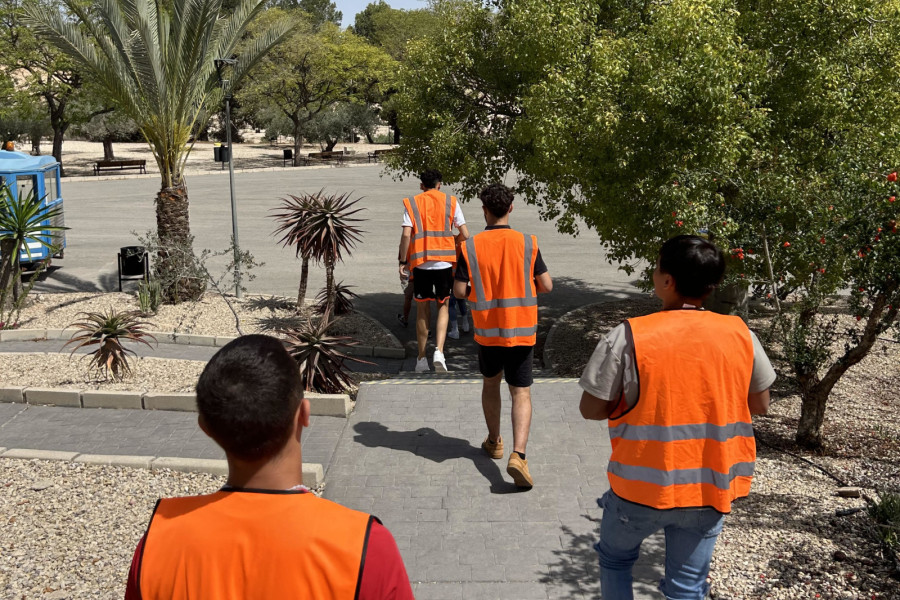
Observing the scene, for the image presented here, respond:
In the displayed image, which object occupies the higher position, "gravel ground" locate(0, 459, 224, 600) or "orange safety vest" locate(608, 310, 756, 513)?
"orange safety vest" locate(608, 310, 756, 513)

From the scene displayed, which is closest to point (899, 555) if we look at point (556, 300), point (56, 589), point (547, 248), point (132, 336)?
point (56, 589)

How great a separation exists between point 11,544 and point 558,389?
417 centimetres

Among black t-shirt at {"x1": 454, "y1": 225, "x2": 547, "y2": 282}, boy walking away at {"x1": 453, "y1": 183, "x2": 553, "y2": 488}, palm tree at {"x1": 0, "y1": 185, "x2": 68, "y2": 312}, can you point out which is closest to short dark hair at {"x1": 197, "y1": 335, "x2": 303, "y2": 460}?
boy walking away at {"x1": 453, "y1": 183, "x2": 553, "y2": 488}

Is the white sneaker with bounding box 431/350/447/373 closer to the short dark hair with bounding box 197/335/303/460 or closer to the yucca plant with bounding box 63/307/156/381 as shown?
the yucca plant with bounding box 63/307/156/381

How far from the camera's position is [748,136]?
24.4ft

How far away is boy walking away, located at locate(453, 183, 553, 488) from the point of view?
5156mm

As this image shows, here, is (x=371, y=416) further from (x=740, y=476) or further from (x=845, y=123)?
(x=845, y=123)

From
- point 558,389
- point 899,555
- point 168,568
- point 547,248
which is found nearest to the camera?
point 168,568

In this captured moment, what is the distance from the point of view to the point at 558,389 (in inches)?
284

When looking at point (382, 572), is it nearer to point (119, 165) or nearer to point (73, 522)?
point (73, 522)

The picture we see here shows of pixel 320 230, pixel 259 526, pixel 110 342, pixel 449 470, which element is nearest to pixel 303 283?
pixel 320 230

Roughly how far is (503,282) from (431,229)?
111 inches

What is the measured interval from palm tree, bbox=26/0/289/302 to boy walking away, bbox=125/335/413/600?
10.4m

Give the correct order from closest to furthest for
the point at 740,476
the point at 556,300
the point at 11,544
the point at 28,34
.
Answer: the point at 740,476, the point at 11,544, the point at 556,300, the point at 28,34
